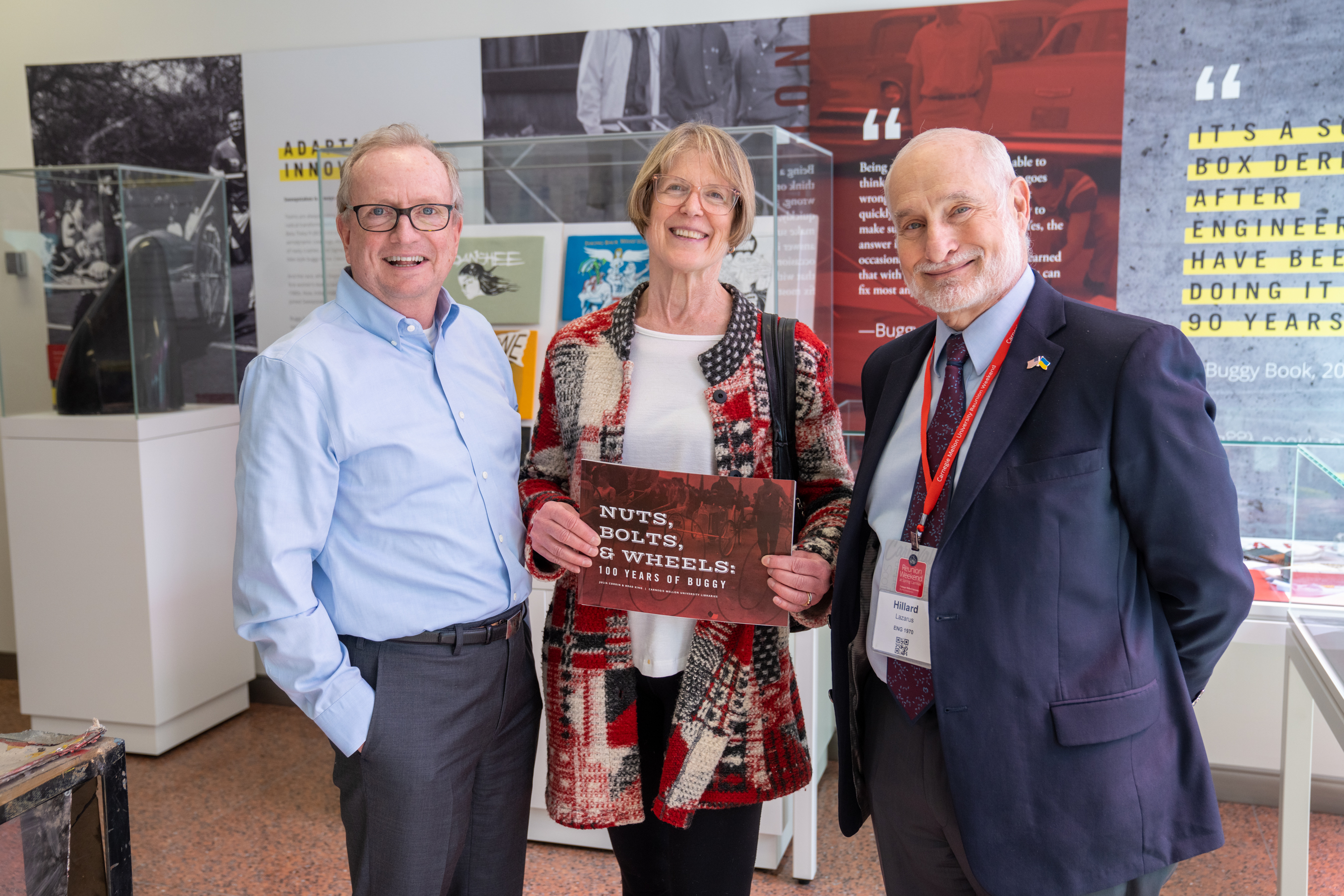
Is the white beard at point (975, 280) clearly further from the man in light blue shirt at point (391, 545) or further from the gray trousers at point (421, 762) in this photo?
the gray trousers at point (421, 762)

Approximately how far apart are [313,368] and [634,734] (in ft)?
2.97

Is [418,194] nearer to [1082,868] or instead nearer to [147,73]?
[1082,868]

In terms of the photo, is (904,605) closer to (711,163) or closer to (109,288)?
(711,163)

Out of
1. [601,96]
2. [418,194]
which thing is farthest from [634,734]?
[601,96]

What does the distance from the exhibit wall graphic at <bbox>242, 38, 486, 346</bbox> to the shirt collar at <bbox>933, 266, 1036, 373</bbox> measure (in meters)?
2.95

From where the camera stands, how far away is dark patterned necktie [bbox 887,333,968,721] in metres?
1.48

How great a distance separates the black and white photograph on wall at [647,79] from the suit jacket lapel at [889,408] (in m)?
2.15

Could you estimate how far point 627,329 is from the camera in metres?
1.85

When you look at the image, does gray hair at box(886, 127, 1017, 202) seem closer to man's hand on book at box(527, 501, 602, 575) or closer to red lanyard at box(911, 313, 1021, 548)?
red lanyard at box(911, 313, 1021, 548)

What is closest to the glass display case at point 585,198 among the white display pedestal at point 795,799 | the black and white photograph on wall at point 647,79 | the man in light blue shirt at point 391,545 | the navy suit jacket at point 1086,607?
the black and white photograph on wall at point 647,79

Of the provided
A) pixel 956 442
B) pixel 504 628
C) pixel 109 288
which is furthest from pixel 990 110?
pixel 109 288

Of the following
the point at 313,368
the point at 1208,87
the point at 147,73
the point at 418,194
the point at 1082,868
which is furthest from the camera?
the point at 147,73

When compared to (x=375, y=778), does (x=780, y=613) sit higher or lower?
higher

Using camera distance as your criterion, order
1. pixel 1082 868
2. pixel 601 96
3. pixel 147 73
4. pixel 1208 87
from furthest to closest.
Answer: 1. pixel 147 73
2. pixel 601 96
3. pixel 1208 87
4. pixel 1082 868
